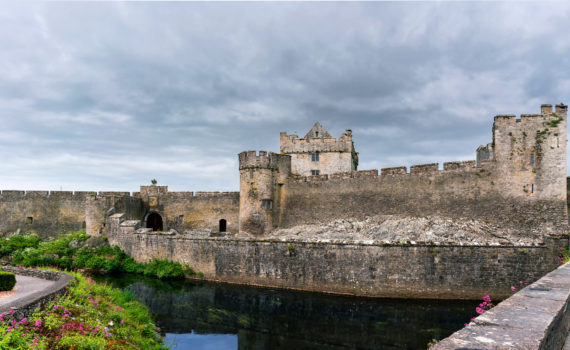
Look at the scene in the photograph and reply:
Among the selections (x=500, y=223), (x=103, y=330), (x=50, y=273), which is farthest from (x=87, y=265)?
(x=500, y=223)

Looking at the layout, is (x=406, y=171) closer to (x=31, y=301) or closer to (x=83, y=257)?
(x=31, y=301)

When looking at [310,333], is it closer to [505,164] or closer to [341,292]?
[341,292]

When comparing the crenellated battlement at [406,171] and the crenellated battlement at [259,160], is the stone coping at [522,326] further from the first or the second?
the crenellated battlement at [259,160]

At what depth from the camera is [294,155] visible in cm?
2973

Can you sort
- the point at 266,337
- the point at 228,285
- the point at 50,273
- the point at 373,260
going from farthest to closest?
the point at 228,285 < the point at 373,260 < the point at 50,273 < the point at 266,337

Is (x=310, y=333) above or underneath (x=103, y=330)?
underneath

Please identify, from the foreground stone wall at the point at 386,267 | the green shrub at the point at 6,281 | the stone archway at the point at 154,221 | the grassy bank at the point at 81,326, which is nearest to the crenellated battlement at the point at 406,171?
the foreground stone wall at the point at 386,267

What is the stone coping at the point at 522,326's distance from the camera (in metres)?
2.65

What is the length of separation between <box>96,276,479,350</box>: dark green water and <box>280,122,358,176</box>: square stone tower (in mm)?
15191

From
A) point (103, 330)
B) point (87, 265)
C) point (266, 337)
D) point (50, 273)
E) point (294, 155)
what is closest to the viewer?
point (103, 330)

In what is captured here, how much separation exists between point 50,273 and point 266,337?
799 centimetres

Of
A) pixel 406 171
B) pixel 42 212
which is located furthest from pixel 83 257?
pixel 406 171

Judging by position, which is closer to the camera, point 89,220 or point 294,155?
point 89,220

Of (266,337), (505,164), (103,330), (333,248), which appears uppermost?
(505,164)
